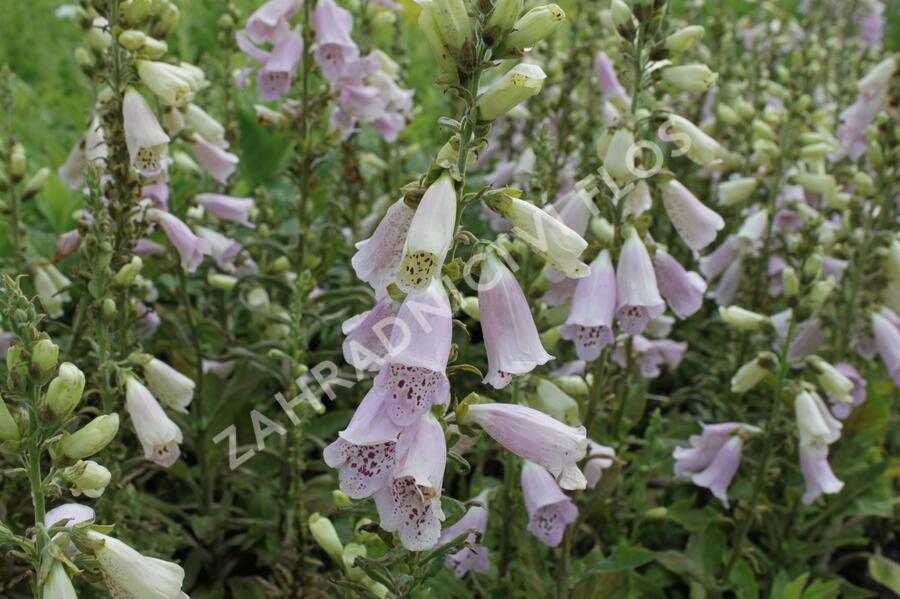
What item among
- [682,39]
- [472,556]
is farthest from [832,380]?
[472,556]

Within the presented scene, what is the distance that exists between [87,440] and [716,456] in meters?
2.26

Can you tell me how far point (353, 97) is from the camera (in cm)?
394

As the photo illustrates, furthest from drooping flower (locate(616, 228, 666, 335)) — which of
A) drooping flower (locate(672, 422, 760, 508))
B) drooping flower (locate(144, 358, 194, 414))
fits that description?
drooping flower (locate(144, 358, 194, 414))

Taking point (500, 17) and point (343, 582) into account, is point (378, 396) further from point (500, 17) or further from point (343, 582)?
point (500, 17)

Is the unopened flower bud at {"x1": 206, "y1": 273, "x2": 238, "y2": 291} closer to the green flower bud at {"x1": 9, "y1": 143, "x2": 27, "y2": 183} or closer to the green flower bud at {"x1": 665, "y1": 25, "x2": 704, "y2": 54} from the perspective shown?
the green flower bud at {"x1": 9, "y1": 143, "x2": 27, "y2": 183}

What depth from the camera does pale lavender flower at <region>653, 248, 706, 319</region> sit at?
9.59 ft

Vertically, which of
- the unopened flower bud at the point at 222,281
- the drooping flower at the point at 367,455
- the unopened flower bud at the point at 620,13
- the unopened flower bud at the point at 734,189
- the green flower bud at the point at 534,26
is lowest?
the unopened flower bud at the point at 734,189

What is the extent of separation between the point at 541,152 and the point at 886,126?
6.21ft

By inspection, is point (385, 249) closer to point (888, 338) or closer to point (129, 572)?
point (129, 572)

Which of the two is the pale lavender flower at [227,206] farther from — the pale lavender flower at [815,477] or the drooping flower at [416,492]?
the pale lavender flower at [815,477]

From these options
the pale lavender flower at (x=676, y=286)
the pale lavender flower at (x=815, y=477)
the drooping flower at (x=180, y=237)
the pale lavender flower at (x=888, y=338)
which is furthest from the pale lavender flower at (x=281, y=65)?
the pale lavender flower at (x=888, y=338)

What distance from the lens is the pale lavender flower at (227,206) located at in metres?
3.60

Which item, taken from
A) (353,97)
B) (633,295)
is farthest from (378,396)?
(353,97)

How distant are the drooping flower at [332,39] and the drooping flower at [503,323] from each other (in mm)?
1867
